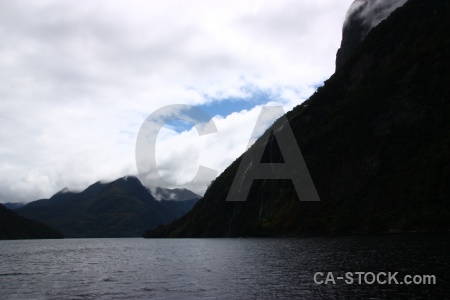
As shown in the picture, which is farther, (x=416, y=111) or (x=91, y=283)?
(x=416, y=111)

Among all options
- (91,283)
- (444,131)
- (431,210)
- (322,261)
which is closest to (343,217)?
(431,210)

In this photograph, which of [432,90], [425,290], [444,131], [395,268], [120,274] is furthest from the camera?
[432,90]

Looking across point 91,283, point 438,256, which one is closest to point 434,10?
point 438,256

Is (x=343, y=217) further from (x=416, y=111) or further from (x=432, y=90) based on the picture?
(x=432, y=90)

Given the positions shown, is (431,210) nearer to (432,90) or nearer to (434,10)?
(432,90)

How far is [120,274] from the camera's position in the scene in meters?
64.4

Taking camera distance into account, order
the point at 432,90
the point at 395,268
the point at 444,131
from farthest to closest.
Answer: the point at 432,90 < the point at 444,131 < the point at 395,268

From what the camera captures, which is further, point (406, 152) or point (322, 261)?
point (406, 152)

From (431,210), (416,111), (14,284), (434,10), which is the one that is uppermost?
(434,10)

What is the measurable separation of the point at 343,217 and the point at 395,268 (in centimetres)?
11576

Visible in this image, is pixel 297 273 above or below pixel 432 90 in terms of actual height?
below

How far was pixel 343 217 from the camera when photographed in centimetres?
16188

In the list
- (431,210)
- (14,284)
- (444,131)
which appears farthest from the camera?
(444,131)

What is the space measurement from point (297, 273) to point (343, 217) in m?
115
